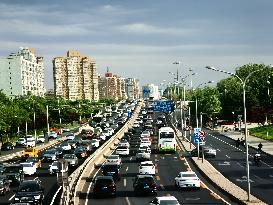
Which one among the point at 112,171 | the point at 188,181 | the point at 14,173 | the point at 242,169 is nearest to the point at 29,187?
the point at 188,181

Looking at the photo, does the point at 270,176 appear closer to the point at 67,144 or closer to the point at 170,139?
the point at 170,139

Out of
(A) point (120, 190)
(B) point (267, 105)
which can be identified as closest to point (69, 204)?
(A) point (120, 190)

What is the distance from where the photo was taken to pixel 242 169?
5997 centimetres

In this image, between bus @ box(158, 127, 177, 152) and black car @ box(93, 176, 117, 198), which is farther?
bus @ box(158, 127, 177, 152)

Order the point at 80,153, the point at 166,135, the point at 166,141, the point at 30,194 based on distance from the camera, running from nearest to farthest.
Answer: the point at 30,194, the point at 80,153, the point at 166,135, the point at 166,141

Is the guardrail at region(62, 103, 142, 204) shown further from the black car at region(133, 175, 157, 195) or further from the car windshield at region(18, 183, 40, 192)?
the black car at region(133, 175, 157, 195)

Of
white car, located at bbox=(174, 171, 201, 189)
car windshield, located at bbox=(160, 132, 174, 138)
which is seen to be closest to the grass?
car windshield, located at bbox=(160, 132, 174, 138)

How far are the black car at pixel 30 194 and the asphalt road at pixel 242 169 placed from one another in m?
13.8

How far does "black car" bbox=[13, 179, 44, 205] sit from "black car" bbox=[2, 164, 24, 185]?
11.1 m

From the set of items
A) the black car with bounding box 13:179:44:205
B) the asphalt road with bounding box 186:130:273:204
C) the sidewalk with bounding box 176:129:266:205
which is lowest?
the asphalt road with bounding box 186:130:273:204

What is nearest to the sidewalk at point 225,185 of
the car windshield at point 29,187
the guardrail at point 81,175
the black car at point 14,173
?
the guardrail at point 81,175

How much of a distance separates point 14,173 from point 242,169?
22.5 m

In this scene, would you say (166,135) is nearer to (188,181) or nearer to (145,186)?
(188,181)

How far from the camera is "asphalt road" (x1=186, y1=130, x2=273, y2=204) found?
43.4 metres
